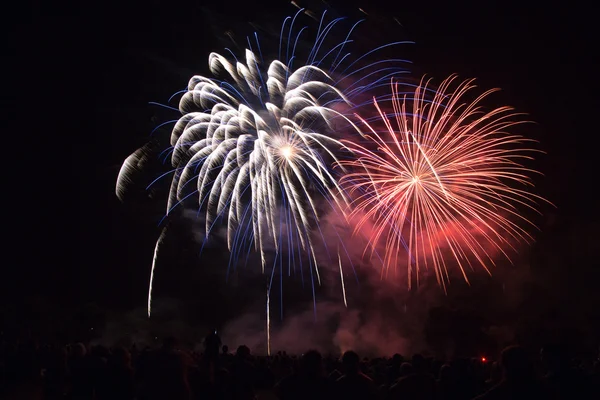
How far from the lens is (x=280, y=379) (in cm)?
778

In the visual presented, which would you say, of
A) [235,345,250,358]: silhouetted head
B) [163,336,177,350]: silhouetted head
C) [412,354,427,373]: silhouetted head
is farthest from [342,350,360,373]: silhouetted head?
[235,345,250,358]: silhouetted head

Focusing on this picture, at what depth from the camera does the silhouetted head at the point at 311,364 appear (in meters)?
6.57

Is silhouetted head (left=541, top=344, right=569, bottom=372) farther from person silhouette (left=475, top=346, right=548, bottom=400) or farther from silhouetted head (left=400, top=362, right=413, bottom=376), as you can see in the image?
silhouetted head (left=400, top=362, right=413, bottom=376)

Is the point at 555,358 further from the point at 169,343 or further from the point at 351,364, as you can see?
the point at 169,343

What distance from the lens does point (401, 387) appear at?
7.04 metres

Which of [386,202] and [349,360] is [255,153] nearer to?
[386,202]

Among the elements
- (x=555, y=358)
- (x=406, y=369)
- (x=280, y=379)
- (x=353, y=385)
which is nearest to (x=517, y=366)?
(x=555, y=358)

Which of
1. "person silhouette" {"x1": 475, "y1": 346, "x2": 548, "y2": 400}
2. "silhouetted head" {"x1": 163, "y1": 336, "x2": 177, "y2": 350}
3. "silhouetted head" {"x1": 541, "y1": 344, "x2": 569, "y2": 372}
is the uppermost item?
"silhouetted head" {"x1": 163, "y1": 336, "x2": 177, "y2": 350}

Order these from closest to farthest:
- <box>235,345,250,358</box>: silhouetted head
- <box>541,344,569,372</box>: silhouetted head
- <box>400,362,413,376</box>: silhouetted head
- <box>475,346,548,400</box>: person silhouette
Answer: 1. <box>475,346,548,400</box>: person silhouette
2. <box>541,344,569,372</box>: silhouetted head
3. <box>400,362,413,376</box>: silhouetted head
4. <box>235,345,250,358</box>: silhouetted head

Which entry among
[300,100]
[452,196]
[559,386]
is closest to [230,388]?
[559,386]

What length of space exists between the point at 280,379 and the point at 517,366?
10.7ft

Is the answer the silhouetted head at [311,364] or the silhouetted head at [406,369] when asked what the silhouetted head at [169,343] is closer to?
the silhouetted head at [311,364]

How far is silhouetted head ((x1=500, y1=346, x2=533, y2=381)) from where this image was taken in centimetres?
617

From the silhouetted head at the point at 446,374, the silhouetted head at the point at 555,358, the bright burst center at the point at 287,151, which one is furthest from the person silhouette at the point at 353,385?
the bright burst center at the point at 287,151
